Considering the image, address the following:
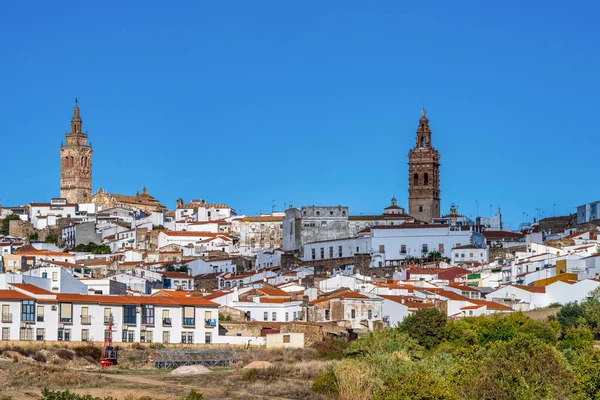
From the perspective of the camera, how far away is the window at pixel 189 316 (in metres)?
61.3

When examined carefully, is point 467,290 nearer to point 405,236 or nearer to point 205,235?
point 405,236

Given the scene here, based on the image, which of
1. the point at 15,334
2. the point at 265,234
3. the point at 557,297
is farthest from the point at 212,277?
the point at 15,334

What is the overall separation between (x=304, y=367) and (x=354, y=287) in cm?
2011

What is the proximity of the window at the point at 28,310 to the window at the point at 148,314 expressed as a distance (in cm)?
517

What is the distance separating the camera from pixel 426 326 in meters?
60.9

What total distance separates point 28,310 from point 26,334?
3.42 ft

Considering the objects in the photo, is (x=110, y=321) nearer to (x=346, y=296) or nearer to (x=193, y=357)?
(x=193, y=357)

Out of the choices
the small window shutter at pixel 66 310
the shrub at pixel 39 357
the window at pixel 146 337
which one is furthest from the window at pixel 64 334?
the window at pixel 146 337

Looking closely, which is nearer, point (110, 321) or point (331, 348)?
point (110, 321)

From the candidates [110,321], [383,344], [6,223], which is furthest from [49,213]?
[383,344]

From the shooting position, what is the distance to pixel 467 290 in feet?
245

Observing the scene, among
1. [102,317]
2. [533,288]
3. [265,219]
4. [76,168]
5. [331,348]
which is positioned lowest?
[331,348]

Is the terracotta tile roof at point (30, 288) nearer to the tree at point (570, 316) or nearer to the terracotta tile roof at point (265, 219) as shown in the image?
the tree at point (570, 316)

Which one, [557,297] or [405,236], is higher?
[405,236]
